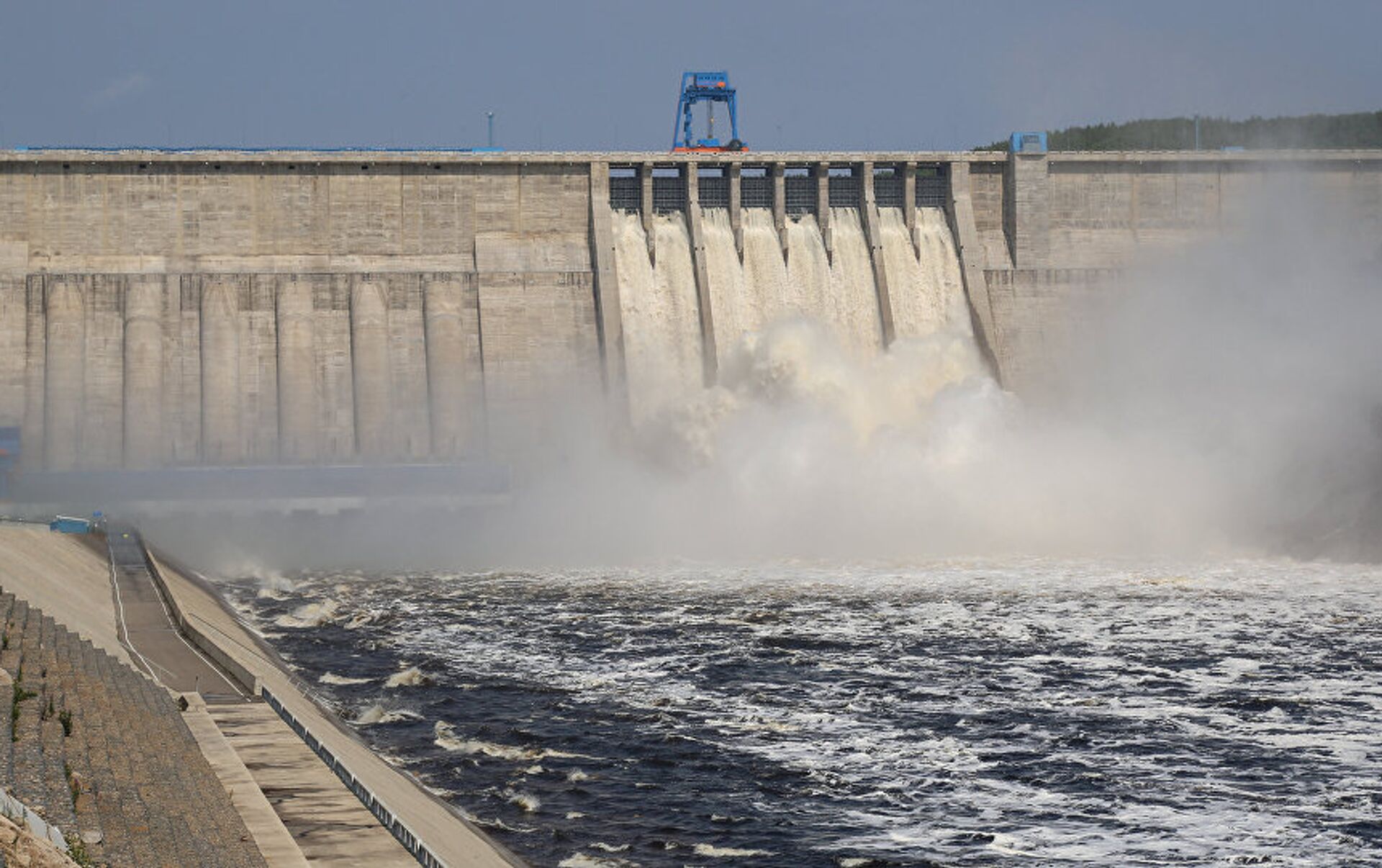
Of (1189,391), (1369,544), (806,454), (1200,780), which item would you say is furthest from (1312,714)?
(1189,391)

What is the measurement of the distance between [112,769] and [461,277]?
50557mm

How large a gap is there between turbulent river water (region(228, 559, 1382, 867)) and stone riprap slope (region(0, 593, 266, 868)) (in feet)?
14.7

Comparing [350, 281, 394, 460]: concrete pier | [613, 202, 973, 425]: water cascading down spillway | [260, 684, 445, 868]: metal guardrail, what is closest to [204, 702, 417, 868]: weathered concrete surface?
[260, 684, 445, 868]: metal guardrail

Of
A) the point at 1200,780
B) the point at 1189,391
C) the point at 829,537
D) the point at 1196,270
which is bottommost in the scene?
the point at 1200,780

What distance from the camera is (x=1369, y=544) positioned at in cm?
5406

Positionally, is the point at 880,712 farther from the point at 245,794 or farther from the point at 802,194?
the point at 802,194

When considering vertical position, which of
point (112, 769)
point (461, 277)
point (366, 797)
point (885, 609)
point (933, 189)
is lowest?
point (366, 797)

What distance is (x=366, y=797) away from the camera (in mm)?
20609

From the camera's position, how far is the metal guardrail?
18.2 meters

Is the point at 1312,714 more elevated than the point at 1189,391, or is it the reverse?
the point at 1189,391

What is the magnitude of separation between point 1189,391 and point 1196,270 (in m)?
9.22

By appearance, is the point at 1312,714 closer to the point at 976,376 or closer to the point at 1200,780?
the point at 1200,780

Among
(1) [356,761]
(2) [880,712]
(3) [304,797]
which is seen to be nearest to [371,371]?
(2) [880,712]

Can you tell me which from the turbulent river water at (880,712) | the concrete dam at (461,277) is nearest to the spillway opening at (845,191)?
the concrete dam at (461,277)
